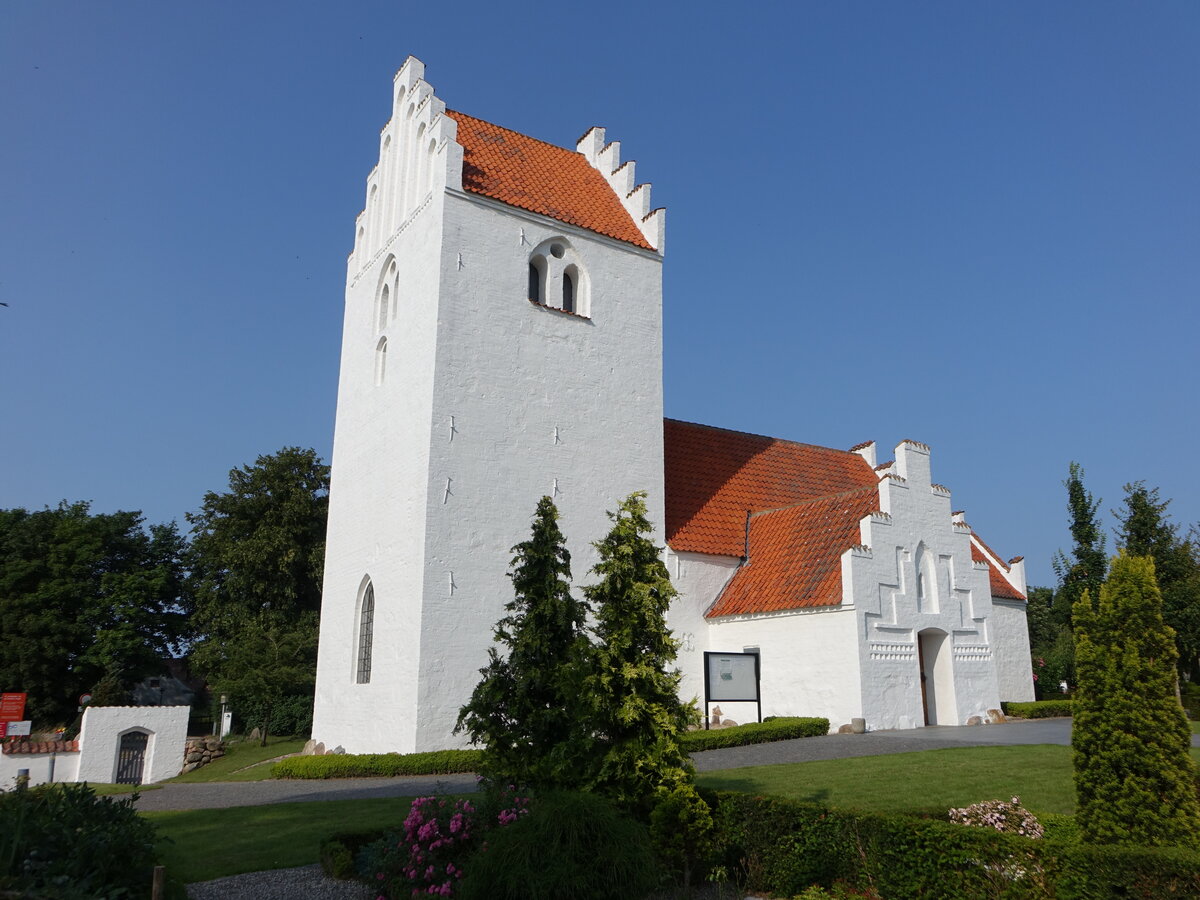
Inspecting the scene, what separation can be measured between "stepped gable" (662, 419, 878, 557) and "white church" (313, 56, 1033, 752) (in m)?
0.13

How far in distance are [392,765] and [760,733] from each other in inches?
260

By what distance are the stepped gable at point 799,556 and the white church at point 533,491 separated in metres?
0.06

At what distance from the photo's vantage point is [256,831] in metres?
10.2

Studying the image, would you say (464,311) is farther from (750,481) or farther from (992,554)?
(992,554)

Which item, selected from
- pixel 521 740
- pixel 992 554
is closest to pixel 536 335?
pixel 521 740

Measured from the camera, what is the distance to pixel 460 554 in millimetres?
16656

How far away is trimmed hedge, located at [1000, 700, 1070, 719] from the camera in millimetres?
21109

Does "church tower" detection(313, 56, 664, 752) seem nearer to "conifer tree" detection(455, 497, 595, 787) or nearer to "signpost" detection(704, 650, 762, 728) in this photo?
"signpost" detection(704, 650, 762, 728)

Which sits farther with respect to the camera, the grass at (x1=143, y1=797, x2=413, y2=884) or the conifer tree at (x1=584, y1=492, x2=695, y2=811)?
the grass at (x1=143, y1=797, x2=413, y2=884)

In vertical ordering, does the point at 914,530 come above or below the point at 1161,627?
above

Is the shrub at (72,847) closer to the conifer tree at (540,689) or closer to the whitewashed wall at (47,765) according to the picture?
the conifer tree at (540,689)

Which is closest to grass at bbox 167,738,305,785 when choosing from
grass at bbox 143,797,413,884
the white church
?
the white church

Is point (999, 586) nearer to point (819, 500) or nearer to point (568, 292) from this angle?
point (819, 500)

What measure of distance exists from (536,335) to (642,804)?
1255 centimetres
